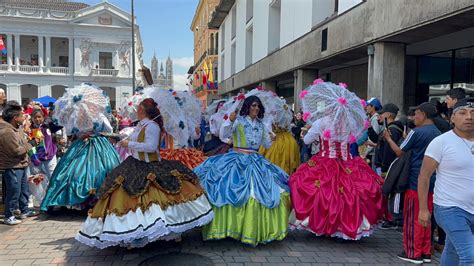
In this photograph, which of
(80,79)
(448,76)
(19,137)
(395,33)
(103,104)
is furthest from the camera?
(80,79)

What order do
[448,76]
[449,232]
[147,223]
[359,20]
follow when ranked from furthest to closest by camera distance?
[448,76], [359,20], [147,223], [449,232]

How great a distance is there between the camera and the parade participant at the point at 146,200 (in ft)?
13.4

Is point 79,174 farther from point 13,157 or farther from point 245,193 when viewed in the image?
point 245,193

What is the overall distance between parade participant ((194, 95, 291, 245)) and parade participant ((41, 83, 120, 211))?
5.90ft

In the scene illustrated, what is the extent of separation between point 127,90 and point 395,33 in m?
38.7

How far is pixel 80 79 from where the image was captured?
139ft

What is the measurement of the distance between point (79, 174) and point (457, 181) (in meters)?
4.99

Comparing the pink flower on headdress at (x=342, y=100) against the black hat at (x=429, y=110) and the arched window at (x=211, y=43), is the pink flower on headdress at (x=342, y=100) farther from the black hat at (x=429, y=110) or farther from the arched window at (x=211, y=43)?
the arched window at (x=211, y=43)

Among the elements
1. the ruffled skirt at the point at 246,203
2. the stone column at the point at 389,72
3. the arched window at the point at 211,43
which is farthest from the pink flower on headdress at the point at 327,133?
the arched window at the point at 211,43

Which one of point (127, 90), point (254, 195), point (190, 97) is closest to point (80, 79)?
point (127, 90)

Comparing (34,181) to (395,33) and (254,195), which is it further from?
(395,33)

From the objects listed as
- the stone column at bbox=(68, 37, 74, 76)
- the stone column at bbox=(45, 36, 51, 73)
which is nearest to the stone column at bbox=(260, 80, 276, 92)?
the stone column at bbox=(68, 37, 74, 76)

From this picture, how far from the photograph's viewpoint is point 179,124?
Result: 5.28 m

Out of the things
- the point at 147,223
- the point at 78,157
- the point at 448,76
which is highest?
the point at 448,76
